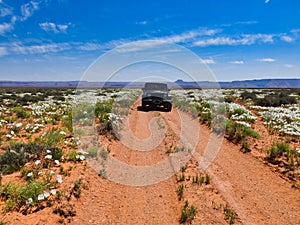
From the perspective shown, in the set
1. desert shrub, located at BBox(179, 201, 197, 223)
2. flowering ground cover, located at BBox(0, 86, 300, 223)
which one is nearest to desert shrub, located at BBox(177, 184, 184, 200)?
desert shrub, located at BBox(179, 201, 197, 223)

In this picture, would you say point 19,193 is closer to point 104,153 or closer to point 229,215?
point 104,153

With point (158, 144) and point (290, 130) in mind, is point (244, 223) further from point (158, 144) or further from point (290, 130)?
point (290, 130)

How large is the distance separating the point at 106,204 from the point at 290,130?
10946 mm

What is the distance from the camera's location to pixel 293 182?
25.3 ft

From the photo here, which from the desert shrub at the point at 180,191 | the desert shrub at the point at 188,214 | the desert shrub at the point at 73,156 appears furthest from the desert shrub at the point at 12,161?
the desert shrub at the point at 188,214

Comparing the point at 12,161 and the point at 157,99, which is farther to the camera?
the point at 157,99

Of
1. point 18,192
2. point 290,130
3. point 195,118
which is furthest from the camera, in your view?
point 195,118

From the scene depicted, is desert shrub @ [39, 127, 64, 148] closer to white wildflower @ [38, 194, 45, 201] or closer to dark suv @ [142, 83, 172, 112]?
white wildflower @ [38, 194, 45, 201]

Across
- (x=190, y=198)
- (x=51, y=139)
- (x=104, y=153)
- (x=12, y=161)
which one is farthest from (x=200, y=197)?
(x=51, y=139)

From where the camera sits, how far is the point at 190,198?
21.5 ft

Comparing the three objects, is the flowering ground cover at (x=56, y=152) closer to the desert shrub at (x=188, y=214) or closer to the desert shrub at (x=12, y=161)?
the desert shrub at (x=12, y=161)

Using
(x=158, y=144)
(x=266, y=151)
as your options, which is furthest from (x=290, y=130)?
(x=158, y=144)

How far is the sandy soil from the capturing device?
5668mm

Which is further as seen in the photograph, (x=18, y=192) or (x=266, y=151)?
(x=266, y=151)
